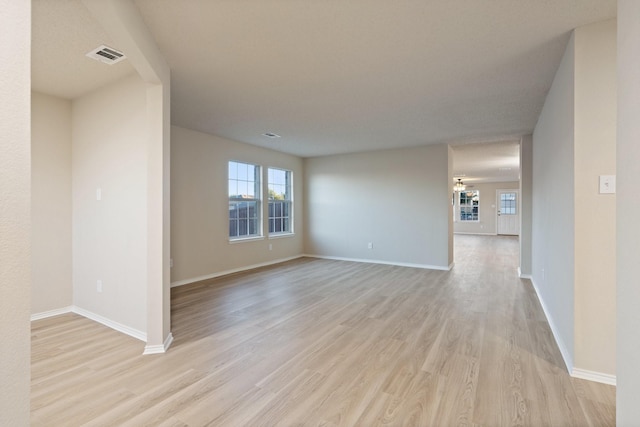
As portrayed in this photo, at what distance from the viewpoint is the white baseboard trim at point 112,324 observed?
2.77 metres

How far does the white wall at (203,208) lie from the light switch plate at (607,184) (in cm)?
495

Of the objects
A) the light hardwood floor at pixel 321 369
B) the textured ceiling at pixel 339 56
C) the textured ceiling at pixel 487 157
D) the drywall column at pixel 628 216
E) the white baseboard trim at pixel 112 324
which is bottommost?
the light hardwood floor at pixel 321 369

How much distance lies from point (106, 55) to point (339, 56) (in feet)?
6.30

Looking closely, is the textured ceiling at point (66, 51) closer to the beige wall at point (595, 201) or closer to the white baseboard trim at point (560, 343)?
the beige wall at point (595, 201)

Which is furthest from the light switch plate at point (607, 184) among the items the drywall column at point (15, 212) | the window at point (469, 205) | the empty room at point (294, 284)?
the window at point (469, 205)

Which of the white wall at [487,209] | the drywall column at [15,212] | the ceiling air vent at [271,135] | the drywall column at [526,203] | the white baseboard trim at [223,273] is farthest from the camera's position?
the white wall at [487,209]

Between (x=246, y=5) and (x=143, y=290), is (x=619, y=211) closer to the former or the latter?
(x=246, y=5)

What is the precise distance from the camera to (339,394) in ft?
6.48

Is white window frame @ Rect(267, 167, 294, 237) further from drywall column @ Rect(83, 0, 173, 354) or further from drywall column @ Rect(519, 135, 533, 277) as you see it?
drywall column @ Rect(519, 135, 533, 277)

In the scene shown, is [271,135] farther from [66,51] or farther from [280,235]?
[66,51]

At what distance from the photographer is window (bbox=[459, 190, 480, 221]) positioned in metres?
13.8

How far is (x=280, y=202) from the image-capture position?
280 inches

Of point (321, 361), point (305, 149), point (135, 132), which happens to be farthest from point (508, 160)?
point (135, 132)

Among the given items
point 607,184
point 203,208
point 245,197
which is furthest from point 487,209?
point 607,184
